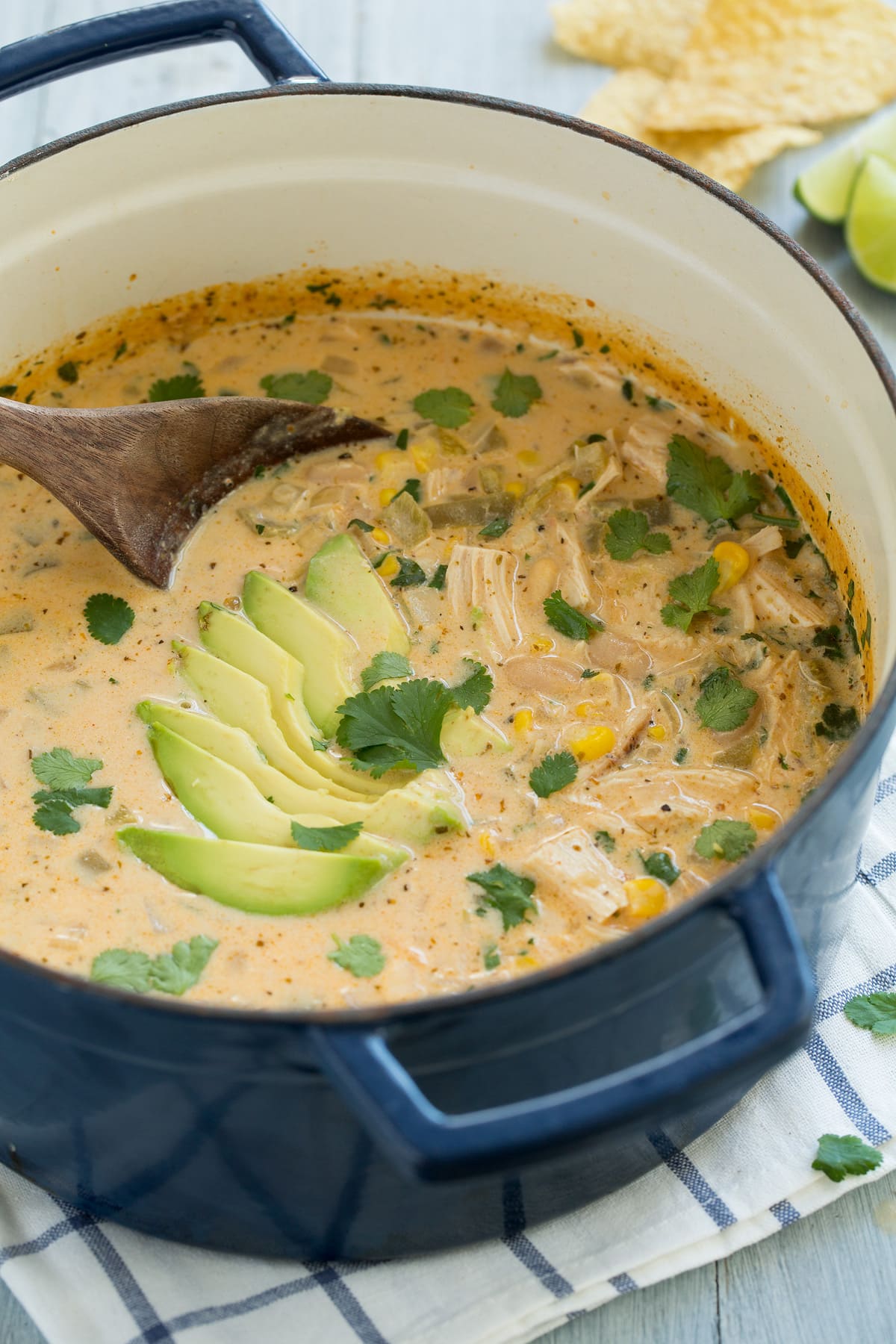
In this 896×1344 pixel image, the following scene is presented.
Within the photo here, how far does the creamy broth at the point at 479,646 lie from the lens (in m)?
2.04

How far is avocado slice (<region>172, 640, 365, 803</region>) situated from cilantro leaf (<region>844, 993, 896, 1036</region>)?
782mm

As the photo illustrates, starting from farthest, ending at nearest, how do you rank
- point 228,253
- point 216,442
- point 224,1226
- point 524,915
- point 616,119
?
point 616,119
point 228,253
point 216,442
point 524,915
point 224,1226

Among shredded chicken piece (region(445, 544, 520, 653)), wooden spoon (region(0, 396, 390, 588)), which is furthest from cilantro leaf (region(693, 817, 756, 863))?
wooden spoon (region(0, 396, 390, 588))

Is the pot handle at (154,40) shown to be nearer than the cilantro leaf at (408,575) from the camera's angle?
Yes

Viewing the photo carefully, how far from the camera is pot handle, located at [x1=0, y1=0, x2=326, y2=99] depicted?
7.63 ft

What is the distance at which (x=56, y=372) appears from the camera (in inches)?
111

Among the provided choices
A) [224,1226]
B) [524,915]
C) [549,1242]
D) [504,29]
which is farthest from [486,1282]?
[504,29]

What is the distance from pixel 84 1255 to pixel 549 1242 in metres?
0.61

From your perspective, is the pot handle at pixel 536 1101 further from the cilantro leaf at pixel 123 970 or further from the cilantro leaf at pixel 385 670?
the cilantro leaf at pixel 385 670

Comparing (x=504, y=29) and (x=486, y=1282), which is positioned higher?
(x=504, y=29)

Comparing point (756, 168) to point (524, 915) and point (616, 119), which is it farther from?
point (524, 915)

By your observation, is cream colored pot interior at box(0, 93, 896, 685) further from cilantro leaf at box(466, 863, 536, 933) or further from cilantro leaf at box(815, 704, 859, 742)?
cilantro leaf at box(466, 863, 536, 933)

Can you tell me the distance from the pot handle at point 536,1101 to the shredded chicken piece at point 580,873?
575 millimetres

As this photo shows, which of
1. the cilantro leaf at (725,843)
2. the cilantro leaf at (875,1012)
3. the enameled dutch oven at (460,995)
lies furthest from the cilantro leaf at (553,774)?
the cilantro leaf at (875,1012)
